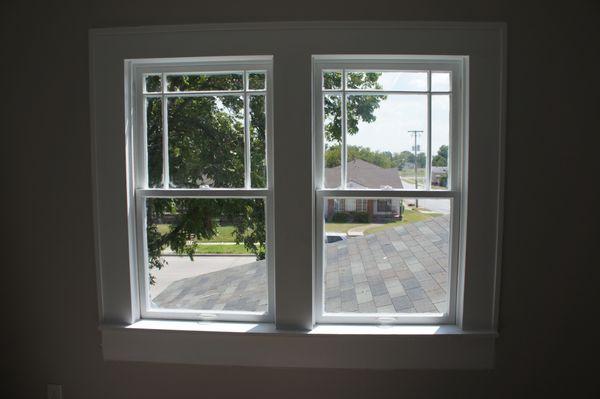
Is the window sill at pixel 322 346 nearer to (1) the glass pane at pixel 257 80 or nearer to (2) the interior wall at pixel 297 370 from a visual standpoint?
(2) the interior wall at pixel 297 370

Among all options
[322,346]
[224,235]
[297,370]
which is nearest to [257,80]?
[224,235]

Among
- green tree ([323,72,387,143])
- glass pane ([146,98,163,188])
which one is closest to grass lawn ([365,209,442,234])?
green tree ([323,72,387,143])

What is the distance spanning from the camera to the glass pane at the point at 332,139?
1.85 metres

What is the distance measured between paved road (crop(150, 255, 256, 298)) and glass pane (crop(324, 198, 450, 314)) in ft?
1.67

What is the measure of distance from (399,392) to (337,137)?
142 centimetres

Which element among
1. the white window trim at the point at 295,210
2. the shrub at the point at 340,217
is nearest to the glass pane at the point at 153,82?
the white window trim at the point at 295,210

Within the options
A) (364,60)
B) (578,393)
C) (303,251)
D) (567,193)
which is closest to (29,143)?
(303,251)

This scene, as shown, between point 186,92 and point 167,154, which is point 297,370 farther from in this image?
point 186,92

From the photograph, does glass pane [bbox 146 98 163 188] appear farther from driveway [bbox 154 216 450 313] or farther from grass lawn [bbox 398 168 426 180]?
grass lawn [bbox 398 168 426 180]

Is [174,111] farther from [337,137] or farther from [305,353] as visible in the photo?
[305,353]

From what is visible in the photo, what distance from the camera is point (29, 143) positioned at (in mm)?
1902

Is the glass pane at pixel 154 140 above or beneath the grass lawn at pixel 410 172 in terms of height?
above

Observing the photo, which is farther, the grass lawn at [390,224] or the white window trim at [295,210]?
the grass lawn at [390,224]

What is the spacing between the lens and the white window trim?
174 centimetres
